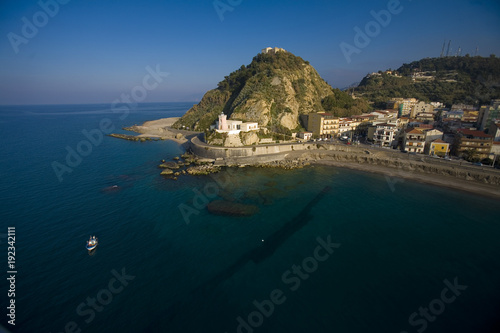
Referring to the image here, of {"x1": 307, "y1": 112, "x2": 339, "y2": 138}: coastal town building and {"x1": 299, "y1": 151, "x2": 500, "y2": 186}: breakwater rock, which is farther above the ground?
{"x1": 307, "y1": 112, "x2": 339, "y2": 138}: coastal town building

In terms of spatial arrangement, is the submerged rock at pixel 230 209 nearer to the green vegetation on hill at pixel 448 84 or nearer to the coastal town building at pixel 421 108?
the coastal town building at pixel 421 108

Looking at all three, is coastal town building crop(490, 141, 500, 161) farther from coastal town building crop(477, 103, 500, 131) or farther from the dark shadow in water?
the dark shadow in water

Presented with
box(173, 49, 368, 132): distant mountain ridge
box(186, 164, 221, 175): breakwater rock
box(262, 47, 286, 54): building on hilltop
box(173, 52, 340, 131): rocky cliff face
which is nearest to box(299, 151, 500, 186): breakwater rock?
box(173, 49, 368, 132): distant mountain ridge

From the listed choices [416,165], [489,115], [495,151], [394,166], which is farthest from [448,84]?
[394,166]

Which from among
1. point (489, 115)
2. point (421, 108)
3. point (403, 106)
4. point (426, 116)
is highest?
point (403, 106)

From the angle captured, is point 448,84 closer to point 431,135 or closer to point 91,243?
point 431,135

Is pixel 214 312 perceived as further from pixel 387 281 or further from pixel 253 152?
pixel 253 152
